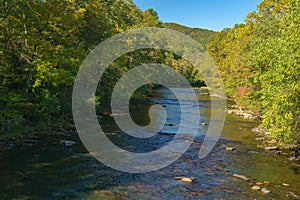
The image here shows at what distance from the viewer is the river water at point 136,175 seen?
1216 cm

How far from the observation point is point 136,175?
1452 cm

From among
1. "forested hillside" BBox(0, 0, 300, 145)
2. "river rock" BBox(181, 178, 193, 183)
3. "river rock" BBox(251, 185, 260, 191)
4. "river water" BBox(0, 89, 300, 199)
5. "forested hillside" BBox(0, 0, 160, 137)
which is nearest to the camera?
"river water" BBox(0, 89, 300, 199)

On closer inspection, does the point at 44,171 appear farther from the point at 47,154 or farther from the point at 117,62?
the point at 117,62

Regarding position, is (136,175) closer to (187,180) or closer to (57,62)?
(187,180)

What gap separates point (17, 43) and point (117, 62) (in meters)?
15.5

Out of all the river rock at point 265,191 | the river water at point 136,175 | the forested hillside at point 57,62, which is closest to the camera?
the river water at point 136,175

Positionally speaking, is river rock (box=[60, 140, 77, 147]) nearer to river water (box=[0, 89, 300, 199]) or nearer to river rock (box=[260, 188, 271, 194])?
river water (box=[0, 89, 300, 199])

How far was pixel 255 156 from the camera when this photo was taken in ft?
60.4

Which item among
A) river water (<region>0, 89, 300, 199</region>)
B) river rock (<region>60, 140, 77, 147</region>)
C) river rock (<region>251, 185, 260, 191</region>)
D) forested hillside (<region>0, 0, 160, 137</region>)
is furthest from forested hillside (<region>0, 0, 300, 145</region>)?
river rock (<region>251, 185, 260, 191</region>)

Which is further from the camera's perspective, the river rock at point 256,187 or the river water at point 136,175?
the river rock at point 256,187

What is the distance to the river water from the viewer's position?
1216 cm

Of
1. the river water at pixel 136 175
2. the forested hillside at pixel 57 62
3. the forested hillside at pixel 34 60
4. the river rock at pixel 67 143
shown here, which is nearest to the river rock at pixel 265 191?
the river water at pixel 136 175

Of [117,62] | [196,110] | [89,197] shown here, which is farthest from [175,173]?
[196,110]

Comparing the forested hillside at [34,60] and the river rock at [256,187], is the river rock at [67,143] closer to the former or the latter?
the forested hillside at [34,60]
